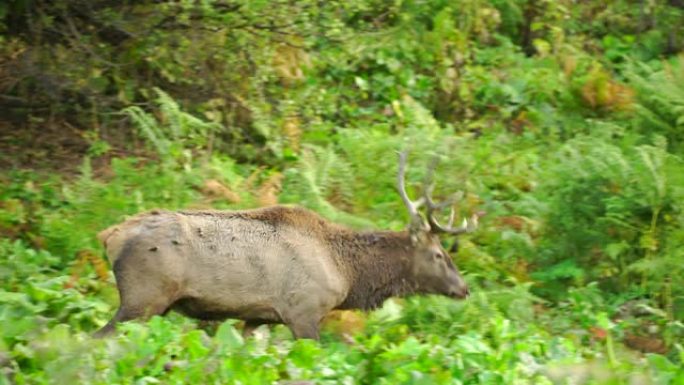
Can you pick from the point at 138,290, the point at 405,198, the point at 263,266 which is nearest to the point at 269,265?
the point at 263,266

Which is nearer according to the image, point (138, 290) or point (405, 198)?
point (138, 290)

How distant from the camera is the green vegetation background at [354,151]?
1090 cm

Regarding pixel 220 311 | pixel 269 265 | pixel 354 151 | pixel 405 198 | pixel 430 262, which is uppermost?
pixel 405 198

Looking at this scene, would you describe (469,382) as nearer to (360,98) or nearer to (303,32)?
(303,32)

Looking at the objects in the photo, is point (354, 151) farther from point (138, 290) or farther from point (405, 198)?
point (138, 290)

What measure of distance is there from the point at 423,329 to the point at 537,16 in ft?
26.5

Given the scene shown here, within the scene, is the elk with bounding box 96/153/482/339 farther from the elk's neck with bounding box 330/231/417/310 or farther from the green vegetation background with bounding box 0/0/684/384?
the green vegetation background with bounding box 0/0/684/384

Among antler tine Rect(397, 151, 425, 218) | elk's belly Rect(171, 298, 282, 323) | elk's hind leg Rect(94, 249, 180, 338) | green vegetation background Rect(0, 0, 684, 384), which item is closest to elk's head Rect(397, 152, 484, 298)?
antler tine Rect(397, 151, 425, 218)

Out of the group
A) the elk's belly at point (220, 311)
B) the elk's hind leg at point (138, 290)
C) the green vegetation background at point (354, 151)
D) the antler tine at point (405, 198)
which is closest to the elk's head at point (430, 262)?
the antler tine at point (405, 198)

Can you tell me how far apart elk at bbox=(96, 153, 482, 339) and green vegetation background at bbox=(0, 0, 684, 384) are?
0.26 m

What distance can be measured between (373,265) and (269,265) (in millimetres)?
1135

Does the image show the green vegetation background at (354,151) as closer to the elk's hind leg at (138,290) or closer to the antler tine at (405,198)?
the elk's hind leg at (138,290)

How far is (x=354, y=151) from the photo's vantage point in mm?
13227

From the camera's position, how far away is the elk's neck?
10.5 meters
